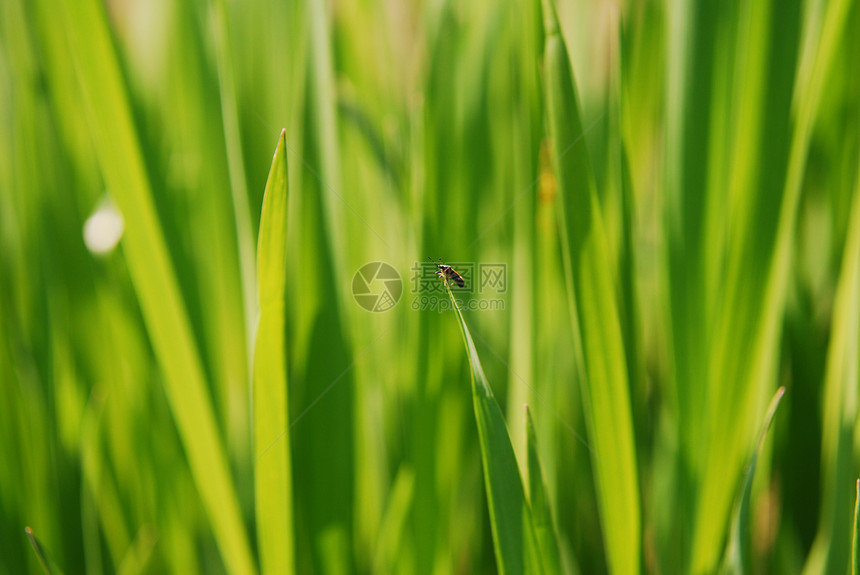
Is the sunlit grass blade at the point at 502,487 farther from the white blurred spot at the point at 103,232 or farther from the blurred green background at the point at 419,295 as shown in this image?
the white blurred spot at the point at 103,232

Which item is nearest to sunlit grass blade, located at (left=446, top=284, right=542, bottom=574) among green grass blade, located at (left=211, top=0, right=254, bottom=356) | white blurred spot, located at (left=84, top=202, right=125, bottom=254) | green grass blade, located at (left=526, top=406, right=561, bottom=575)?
green grass blade, located at (left=526, top=406, right=561, bottom=575)

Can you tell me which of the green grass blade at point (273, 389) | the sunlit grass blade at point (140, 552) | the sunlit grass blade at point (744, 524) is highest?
the green grass blade at point (273, 389)

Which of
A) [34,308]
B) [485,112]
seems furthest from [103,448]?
[485,112]

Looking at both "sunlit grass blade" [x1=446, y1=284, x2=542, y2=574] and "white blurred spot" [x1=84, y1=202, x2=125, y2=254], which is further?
"white blurred spot" [x1=84, y1=202, x2=125, y2=254]

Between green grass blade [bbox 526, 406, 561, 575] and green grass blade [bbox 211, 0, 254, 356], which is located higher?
green grass blade [bbox 211, 0, 254, 356]

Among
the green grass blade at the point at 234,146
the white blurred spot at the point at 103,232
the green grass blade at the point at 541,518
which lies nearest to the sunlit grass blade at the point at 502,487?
the green grass blade at the point at 541,518

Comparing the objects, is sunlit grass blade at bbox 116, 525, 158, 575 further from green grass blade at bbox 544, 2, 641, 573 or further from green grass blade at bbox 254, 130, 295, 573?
green grass blade at bbox 544, 2, 641, 573

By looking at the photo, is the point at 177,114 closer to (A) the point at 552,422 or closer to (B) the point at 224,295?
(B) the point at 224,295

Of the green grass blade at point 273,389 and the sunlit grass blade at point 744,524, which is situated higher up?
the green grass blade at point 273,389
